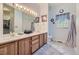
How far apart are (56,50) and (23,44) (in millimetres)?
522

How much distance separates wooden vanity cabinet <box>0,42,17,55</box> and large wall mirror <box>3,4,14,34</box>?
0.20 metres

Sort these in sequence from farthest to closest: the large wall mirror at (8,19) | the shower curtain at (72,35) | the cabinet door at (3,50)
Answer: the shower curtain at (72,35), the large wall mirror at (8,19), the cabinet door at (3,50)

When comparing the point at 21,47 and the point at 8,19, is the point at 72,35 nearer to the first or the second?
the point at 21,47

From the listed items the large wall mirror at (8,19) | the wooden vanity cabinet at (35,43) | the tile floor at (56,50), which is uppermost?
the large wall mirror at (8,19)

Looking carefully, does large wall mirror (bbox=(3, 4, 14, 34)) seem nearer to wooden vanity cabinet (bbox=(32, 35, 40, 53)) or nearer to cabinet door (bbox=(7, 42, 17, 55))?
cabinet door (bbox=(7, 42, 17, 55))

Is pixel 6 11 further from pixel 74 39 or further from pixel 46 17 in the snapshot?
pixel 74 39

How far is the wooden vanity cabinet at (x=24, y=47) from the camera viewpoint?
1.89 m

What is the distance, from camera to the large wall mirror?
183 centimetres

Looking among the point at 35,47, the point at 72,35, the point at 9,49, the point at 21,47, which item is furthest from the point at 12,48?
the point at 72,35

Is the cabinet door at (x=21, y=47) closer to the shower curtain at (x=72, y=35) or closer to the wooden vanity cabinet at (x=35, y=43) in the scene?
the wooden vanity cabinet at (x=35, y=43)

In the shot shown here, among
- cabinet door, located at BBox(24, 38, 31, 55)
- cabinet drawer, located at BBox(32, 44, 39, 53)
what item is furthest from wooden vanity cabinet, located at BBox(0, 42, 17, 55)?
cabinet drawer, located at BBox(32, 44, 39, 53)

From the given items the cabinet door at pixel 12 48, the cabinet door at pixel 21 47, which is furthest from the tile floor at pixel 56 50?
the cabinet door at pixel 12 48

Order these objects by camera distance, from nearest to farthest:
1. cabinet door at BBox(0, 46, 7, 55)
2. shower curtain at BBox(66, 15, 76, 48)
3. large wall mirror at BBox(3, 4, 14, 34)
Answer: cabinet door at BBox(0, 46, 7, 55), large wall mirror at BBox(3, 4, 14, 34), shower curtain at BBox(66, 15, 76, 48)

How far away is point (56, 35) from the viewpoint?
1993 mm
